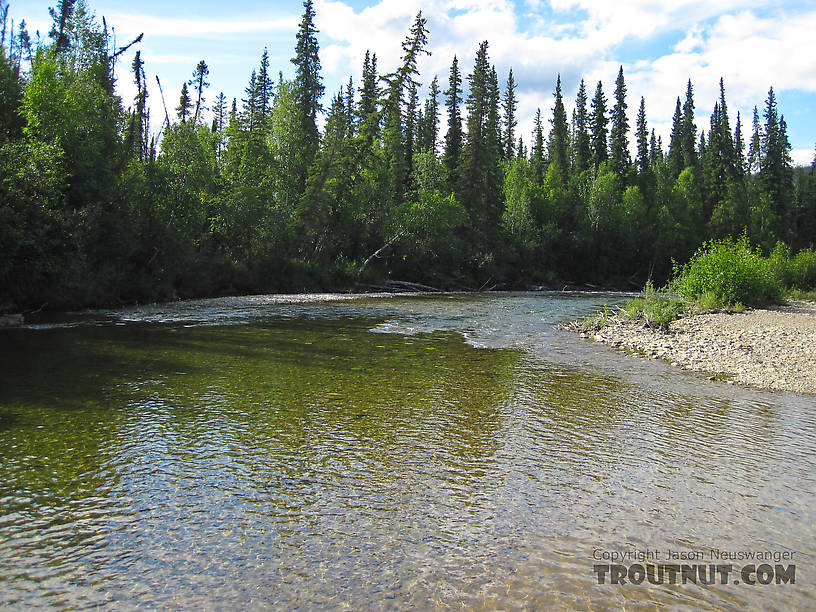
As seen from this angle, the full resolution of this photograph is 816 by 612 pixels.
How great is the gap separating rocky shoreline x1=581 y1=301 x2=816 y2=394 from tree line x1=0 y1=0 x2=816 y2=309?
21887 mm

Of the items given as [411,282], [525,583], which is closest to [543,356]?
[525,583]

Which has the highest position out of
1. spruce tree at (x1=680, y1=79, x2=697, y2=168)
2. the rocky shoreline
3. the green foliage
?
spruce tree at (x1=680, y1=79, x2=697, y2=168)

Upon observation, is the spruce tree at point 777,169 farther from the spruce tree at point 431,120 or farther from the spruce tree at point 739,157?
the spruce tree at point 431,120

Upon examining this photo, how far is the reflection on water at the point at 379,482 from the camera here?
4.49 m

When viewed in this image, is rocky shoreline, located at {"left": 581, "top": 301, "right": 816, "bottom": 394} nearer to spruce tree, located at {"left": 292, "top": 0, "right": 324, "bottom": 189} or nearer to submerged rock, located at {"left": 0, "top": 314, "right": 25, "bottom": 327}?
submerged rock, located at {"left": 0, "top": 314, "right": 25, "bottom": 327}

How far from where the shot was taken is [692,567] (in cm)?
488

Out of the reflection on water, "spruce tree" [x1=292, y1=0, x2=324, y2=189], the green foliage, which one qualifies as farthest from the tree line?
the green foliage

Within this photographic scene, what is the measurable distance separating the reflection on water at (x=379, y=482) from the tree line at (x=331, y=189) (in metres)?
14.1

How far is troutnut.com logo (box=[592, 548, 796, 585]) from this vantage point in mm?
4676

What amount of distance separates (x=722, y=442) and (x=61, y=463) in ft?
30.2

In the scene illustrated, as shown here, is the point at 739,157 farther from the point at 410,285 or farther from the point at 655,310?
the point at 655,310

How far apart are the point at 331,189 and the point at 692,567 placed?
149 feet

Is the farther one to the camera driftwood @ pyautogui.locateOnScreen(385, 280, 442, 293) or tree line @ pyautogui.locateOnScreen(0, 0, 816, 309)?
driftwood @ pyautogui.locateOnScreen(385, 280, 442, 293)

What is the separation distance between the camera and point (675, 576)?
15.5 ft
